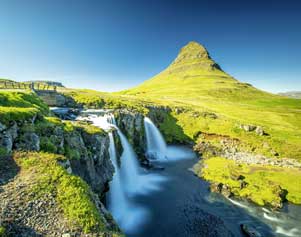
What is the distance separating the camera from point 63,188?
13.2 meters

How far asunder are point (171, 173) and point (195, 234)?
17.9m

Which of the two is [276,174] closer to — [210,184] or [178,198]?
[210,184]

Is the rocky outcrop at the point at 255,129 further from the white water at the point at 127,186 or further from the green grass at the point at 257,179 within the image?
the white water at the point at 127,186

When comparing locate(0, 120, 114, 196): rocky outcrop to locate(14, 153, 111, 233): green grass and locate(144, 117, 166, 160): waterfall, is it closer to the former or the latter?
locate(14, 153, 111, 233): green grass

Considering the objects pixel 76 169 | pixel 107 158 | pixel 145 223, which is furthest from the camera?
pixel 107 158

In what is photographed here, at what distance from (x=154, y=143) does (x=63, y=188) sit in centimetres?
4272

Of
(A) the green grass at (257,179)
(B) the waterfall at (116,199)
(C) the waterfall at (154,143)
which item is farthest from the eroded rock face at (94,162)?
(C) the waterfall at (154,143)

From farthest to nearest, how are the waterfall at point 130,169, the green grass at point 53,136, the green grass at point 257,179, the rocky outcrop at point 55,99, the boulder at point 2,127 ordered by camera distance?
the rocky outcrop at point 55,99, the waterfall at point 130,169, the green grass at point 257,179, the green grass at point 53,136, the boulder at point 2,127

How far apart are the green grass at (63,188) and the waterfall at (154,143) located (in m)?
35.6

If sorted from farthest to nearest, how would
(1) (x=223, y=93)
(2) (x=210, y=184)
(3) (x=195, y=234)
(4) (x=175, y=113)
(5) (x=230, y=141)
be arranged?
(1) (x=223, y=93) < (4) (x=175, y=113) < (5) (x=230, y=141) < (2) (x=210, y=184) < (3) (x=195, y=234)

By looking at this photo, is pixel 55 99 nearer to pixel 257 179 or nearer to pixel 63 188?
pixel 63 188

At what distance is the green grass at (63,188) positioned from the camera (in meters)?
11.9

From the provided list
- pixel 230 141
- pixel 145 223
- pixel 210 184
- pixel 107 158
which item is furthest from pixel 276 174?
pixel 107 158

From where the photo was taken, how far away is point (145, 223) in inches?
993
